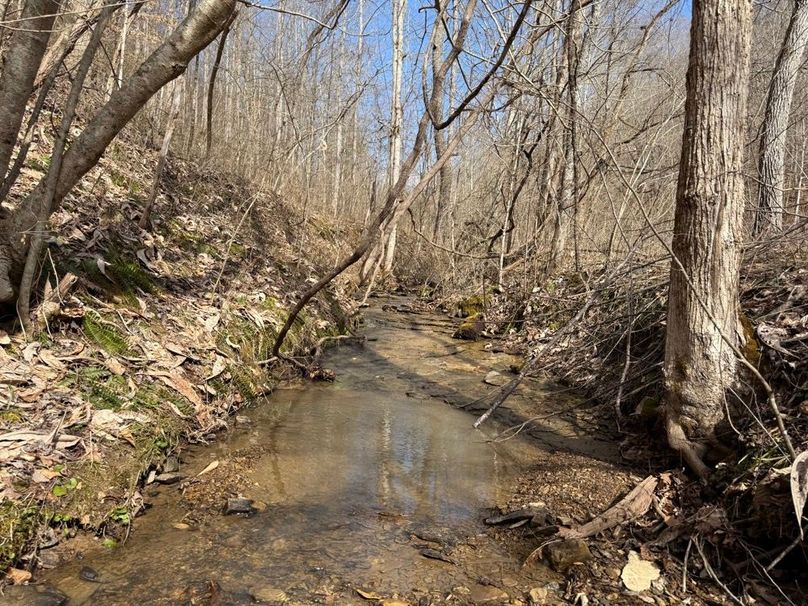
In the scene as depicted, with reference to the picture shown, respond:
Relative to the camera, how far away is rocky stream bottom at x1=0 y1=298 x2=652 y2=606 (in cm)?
271

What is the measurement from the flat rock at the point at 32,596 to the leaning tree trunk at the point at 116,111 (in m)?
2.11

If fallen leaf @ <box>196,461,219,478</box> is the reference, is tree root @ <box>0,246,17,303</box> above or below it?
above

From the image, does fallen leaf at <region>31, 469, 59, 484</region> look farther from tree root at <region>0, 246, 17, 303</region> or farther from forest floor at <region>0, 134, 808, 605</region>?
tree root at <region>0, 246, 17, 303</region>

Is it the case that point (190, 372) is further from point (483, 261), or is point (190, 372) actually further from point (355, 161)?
point (355, 161)

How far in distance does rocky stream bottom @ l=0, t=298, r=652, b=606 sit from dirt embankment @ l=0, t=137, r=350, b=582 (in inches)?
8.7

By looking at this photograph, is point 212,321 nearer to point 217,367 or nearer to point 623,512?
point 217,367

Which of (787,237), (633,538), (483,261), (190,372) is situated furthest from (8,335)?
(483,261)

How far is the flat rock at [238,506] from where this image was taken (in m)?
3.41

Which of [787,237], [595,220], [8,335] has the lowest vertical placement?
[8,335]

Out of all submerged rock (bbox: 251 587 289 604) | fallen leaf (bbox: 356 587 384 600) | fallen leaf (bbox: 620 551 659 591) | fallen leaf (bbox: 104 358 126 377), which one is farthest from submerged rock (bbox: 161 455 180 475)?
fallen leaf (bbox: 620 551 659 591)

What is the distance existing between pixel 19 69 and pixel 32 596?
10.8 feet

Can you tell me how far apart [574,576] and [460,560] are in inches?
25.4

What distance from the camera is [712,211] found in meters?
3.62

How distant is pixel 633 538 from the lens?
3174 millimetres
